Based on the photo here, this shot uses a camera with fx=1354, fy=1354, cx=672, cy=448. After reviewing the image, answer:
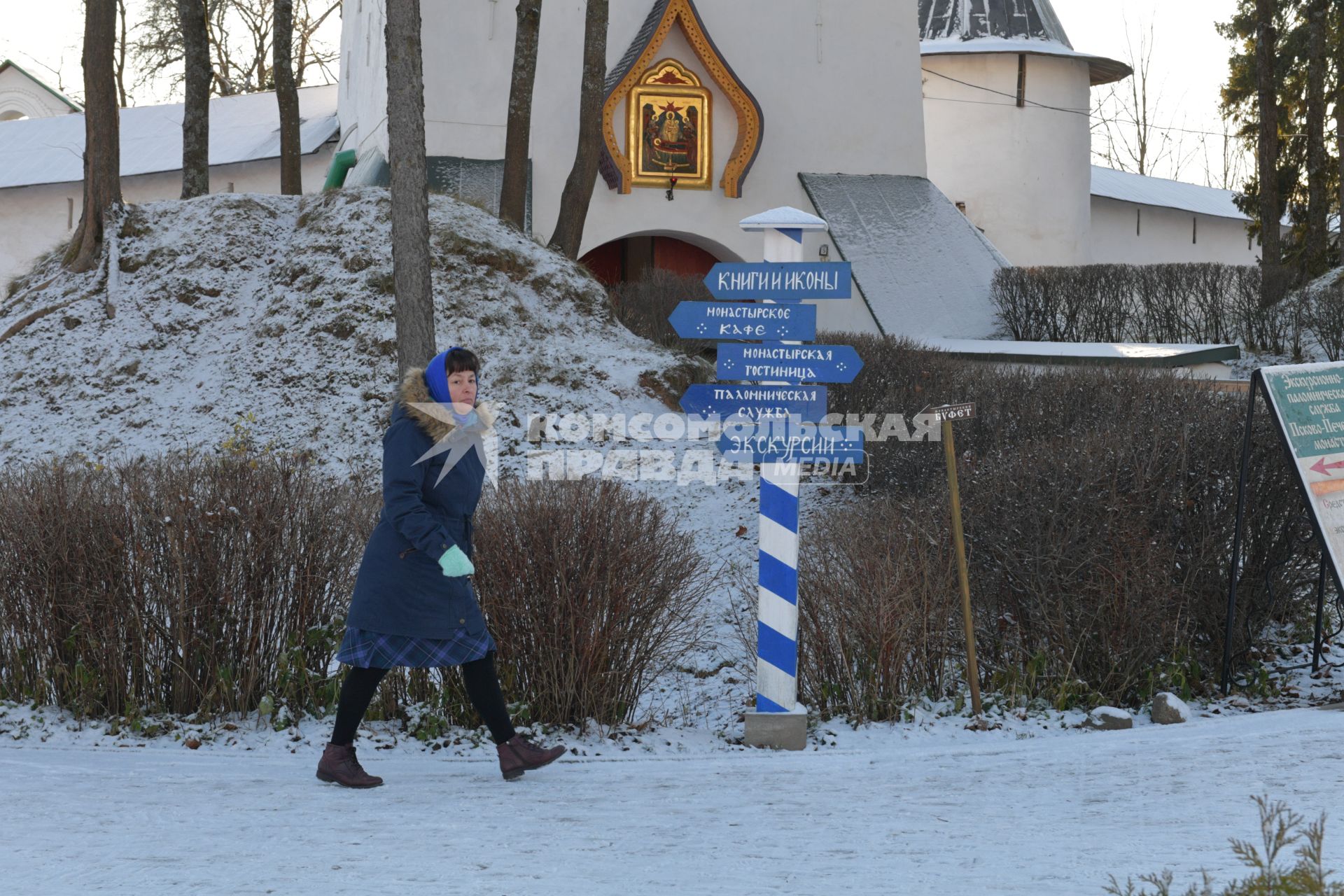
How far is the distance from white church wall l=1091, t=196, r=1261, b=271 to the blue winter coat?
29.7 m

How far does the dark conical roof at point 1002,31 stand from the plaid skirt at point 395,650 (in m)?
25.9

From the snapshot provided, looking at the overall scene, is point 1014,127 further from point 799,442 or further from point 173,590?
point 173,590

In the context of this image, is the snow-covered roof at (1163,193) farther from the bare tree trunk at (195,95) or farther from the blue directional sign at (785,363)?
the blue directional sign at (785,363)

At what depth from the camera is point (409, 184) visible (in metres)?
10.5

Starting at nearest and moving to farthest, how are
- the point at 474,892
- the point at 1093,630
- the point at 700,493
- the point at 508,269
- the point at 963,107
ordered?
the point at 474,892, the point at 1093,630, the point at 700,493, the point at 508,269, the point at 963,107

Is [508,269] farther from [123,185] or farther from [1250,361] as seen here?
[123,185]

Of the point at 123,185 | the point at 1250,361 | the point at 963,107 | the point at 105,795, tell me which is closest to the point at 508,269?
the point at 105,795

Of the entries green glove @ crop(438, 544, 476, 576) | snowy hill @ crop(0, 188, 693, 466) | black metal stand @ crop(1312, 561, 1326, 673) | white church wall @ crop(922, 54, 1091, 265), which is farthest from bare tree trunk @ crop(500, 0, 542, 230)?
white church wall @ crop(922, 54, 1091, 265)

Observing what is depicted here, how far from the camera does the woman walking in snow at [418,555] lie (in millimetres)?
4805

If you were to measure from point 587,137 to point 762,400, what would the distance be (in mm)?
9954

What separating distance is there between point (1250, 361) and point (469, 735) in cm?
1770

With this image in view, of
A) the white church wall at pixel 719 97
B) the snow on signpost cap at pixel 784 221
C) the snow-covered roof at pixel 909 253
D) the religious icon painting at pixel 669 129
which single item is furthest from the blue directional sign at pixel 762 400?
the religious icon painting at pixel 669 129

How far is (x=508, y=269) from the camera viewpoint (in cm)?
1395

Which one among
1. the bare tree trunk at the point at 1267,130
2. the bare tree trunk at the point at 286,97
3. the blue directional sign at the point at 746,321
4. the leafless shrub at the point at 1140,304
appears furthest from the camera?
the bare tree trunk at the point at 1267,130
